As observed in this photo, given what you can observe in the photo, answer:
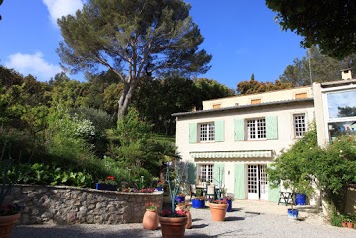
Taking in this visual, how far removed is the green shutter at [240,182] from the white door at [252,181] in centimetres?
62

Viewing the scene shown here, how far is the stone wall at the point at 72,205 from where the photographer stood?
28.2 feet

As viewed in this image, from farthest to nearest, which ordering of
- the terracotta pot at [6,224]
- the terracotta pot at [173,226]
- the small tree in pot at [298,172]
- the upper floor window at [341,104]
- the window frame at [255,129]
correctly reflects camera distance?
the window frame at [255,129] → the upper floor window at [341,104] → the small tree in pot at [298,172] → the terracotta pot at [173,226] → the terracotta pot at [6,224]

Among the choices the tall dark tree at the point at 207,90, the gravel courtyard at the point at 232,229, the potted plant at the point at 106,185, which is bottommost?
the gravel courtyard at the point at 232,229

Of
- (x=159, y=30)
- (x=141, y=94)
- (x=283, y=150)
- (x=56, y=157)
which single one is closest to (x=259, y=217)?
(x=283, y=150)

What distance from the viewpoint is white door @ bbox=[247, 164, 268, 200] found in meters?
18.9

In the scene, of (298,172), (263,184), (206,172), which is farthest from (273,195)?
Result: (298,172)

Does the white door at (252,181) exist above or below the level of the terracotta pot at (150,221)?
above

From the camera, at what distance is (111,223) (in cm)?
961

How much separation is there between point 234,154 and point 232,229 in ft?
32.9

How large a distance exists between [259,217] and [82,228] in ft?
26.1

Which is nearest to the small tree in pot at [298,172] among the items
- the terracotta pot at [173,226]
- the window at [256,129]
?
the window at [256,129]

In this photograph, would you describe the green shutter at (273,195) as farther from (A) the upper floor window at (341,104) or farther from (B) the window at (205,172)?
(A) the upper floor window at (341,104)

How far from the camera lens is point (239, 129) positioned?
20.1 m

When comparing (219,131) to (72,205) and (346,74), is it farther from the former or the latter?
(72,205)
